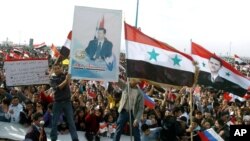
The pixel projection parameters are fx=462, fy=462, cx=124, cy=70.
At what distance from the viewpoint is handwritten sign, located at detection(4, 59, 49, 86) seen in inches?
418

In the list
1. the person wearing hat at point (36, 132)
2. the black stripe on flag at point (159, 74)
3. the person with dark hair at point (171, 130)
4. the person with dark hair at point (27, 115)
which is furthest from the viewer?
the person with dark hair at point (27, 115)

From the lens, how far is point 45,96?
1153 centimetres

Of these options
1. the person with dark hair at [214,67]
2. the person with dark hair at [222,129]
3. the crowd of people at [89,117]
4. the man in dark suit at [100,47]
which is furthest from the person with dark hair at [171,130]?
the man in dark suit at [100,47]

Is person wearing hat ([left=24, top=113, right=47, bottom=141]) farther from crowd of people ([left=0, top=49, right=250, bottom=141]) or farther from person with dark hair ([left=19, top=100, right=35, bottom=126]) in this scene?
person with dark hair ([left=19, top=100, right=35, bottom=126])

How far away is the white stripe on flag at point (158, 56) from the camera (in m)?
8.12

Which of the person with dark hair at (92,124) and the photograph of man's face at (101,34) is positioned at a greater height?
the photograph of man's face at (101,34)

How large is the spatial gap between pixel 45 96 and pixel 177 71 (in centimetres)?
452

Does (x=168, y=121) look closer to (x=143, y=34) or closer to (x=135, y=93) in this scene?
(x=135, y=93)

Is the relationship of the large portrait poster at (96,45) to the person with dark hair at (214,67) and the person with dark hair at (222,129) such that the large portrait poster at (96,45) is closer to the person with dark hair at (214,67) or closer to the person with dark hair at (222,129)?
the person with dark hair at (214,67)

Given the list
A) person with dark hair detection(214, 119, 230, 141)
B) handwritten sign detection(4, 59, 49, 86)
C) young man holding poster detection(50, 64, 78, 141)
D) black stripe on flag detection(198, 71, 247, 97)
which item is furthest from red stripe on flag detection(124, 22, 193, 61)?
handwritten sign detection(4, 59, 49, 86)

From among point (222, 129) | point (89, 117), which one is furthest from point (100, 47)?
point (222, 129)

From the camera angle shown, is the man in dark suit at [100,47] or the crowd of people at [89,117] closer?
the man in dark suit at [100,47]

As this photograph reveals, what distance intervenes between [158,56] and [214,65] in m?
1.69

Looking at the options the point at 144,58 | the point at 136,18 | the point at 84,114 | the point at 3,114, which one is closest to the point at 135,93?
the point at 144,58
